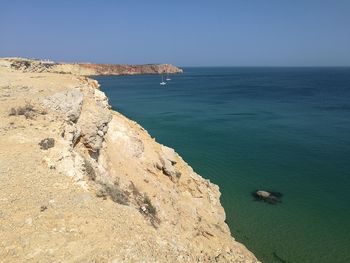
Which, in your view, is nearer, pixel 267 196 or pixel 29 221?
pixel 29 221

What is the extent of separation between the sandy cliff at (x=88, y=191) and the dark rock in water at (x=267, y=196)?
3.72m

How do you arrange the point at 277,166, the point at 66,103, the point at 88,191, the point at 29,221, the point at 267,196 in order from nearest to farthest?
the point at 29,221 < the point at 88,191 < the point at 66,103 < the point at 267,196 < the point at 277,166

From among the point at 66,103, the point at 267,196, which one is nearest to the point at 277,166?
the point at 267,196

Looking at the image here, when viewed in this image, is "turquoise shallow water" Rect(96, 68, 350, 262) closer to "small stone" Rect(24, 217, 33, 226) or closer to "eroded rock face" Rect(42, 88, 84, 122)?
"eroded rock face" Rect(42, 88, 84, 122)

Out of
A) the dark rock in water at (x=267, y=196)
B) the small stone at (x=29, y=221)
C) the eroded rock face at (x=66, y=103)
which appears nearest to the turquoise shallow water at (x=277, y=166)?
the dark rock in water at (x=267, y=196)

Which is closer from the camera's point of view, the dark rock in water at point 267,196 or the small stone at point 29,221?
the small stone at point 29,221

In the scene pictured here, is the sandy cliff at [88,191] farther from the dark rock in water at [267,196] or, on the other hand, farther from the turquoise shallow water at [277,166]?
the dark rock in water at [267,196]

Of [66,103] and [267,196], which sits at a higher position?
[66,103]

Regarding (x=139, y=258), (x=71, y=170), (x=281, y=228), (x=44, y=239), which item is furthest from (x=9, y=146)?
(x=281, y=228)

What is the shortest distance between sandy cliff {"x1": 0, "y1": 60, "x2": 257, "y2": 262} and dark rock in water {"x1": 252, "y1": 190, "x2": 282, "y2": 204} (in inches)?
146

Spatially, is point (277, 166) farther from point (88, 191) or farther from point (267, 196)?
point (88, 191)

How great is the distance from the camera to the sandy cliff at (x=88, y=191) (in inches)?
381

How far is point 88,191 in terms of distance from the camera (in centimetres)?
1210

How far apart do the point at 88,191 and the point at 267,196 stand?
792 inches
